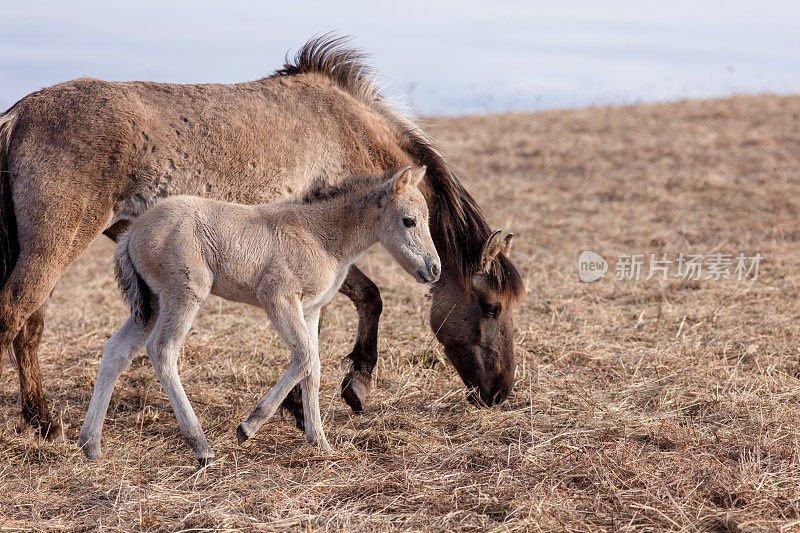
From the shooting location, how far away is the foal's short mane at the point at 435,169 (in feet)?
19.1

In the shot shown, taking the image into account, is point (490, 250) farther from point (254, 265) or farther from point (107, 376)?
point (107, 376)

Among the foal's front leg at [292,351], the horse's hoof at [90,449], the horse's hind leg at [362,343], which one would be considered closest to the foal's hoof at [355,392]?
the horse's hind leg at [362,343]

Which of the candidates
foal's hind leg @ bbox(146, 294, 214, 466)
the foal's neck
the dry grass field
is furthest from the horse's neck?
the dry grass field

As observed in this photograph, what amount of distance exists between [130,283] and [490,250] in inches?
101

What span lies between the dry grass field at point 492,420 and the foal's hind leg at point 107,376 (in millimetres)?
105

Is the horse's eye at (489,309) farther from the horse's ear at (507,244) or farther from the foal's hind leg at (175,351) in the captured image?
the foal's hind leg at (175,351)

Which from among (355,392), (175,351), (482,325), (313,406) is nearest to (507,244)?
(482,325)

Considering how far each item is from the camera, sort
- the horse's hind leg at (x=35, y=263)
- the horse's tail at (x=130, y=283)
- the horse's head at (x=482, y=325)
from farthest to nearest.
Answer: the horse's head at (x=482, y=325) → the horse's hind leg at (x=35, y=263) → the horse's tail at (x=130, y=283)

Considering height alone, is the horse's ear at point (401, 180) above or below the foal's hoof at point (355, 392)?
above

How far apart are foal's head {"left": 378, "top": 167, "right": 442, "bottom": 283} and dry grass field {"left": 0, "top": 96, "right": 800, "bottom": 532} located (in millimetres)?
1110

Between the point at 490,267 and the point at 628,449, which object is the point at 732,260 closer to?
the point at 490,267

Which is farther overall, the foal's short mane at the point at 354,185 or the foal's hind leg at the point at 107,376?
the foal's short mane at the point at 354,185

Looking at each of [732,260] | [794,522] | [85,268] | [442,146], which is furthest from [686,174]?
[794,522]

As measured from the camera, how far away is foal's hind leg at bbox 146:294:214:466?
14.5 feet
